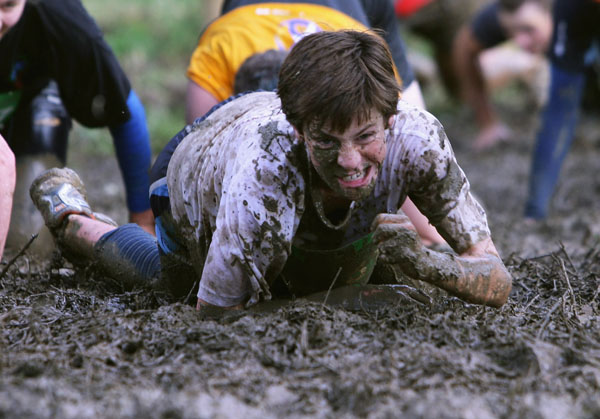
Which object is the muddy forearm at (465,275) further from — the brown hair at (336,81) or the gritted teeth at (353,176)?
the brown hair at (336,81)

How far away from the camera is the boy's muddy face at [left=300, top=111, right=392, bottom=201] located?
2.44m

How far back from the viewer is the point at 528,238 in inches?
201

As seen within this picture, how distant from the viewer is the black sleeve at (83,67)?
3.78 meters

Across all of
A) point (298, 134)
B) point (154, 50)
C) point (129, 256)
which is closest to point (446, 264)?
point (298, 134)


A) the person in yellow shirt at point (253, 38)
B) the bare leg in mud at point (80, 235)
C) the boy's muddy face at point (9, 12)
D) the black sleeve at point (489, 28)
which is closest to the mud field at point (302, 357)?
the bare leg in mud at point (80, 235)

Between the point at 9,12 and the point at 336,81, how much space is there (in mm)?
1762

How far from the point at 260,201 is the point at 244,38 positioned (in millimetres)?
1766

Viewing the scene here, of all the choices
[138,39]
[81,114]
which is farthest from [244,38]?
[138,39]

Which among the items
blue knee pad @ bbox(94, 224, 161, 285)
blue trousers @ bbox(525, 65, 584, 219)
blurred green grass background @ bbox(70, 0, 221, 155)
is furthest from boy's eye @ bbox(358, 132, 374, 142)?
blurred green grass background @ bbox(70, 0, 221, 155)

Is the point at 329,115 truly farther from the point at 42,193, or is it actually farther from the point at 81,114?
the point at 81,114

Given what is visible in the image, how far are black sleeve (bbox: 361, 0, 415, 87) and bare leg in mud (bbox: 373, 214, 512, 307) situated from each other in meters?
2.06

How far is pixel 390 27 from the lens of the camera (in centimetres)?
471

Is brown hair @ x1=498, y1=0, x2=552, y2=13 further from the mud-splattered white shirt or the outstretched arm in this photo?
the outstretched arm

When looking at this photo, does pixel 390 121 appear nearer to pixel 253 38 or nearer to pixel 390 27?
pixel 253 38
